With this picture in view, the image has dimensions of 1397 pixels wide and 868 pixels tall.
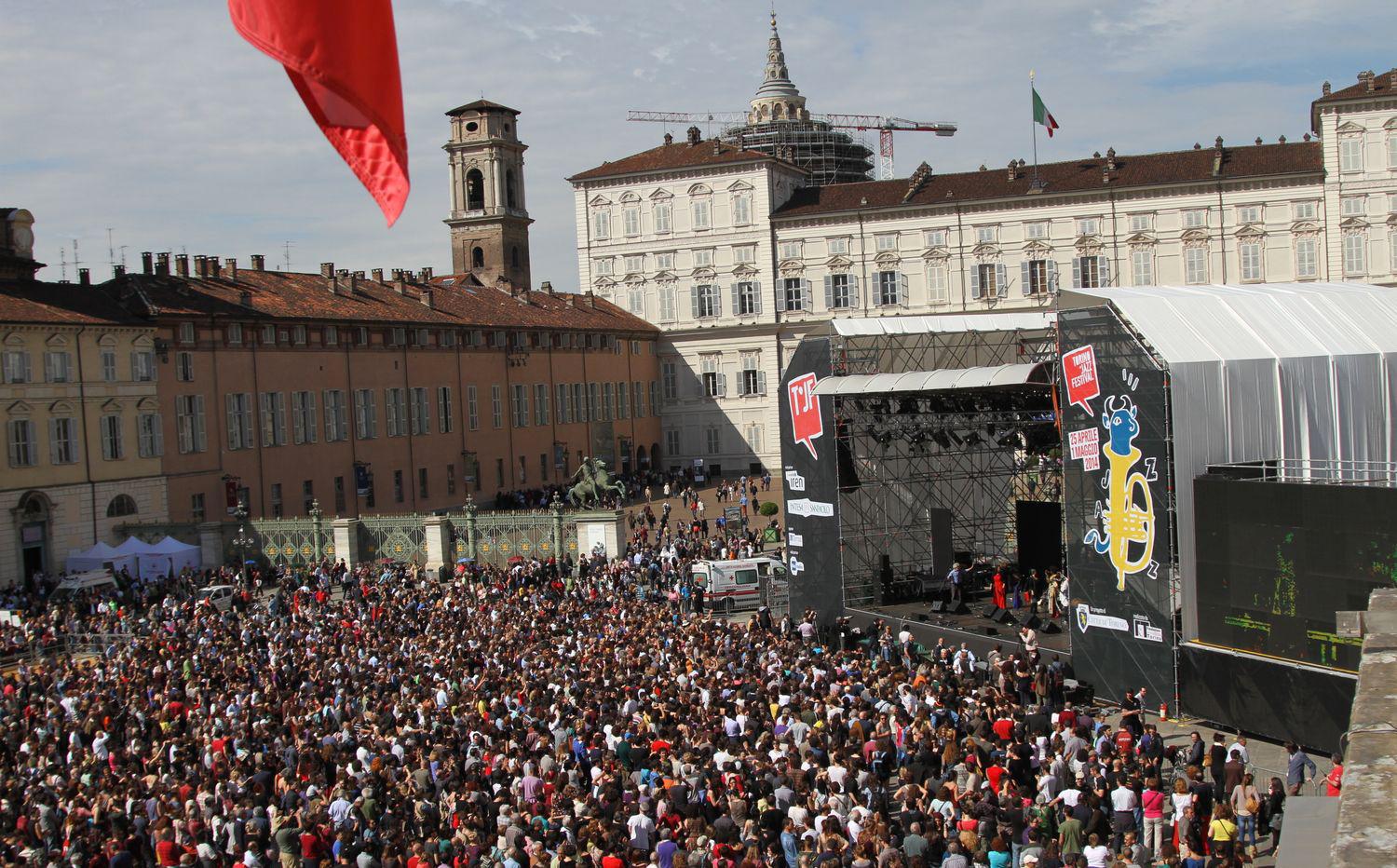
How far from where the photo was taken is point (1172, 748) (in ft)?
49.3

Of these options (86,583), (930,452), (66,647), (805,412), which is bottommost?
(66,647)

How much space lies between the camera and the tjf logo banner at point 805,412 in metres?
28.5

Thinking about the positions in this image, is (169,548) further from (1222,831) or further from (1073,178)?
(1073,178)

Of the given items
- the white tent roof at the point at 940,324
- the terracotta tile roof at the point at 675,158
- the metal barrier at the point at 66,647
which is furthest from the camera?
the terracotta tile roof at the point at 675,158

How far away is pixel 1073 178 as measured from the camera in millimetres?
61812

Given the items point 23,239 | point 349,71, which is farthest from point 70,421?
point 349,71

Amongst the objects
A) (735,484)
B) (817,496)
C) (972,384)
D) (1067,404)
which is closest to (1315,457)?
(1067,404)

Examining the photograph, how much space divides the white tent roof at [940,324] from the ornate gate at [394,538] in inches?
627

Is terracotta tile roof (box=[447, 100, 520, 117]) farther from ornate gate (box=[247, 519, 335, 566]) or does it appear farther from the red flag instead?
the red flag

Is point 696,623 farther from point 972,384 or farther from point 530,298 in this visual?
point 530,298

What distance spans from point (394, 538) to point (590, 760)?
2589 centimetres

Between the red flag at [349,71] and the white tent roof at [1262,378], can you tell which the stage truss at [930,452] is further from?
the red flag at [349,71]

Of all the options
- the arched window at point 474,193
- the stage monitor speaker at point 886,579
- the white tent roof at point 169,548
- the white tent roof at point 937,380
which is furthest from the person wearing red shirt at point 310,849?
the arched window at point 474,193

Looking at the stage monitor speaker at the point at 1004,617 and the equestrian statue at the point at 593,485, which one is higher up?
the equestrian statue at the point at 593,485
